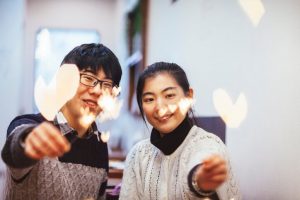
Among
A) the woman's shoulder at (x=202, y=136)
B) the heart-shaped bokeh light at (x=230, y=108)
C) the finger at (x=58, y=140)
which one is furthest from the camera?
the heart-shaped bokeh light at (x=230, y=108)

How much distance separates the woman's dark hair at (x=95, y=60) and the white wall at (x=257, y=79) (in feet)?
1.88

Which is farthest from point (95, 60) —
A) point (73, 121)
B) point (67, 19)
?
point (67, 19)

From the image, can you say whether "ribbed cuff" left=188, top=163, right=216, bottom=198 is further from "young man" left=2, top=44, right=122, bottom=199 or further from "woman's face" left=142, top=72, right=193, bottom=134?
"young man" left=2, top=44, right=122, bottom=199

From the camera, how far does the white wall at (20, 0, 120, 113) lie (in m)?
5.26

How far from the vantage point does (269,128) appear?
154 cm

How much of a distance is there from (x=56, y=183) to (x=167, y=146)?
0.40 metres

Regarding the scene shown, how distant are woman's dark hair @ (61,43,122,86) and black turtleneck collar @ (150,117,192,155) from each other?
308mm

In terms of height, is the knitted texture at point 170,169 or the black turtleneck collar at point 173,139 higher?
the black turtleneck collar at point 173,139

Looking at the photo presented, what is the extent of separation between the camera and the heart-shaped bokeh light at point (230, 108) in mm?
1746

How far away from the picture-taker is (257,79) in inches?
64.0

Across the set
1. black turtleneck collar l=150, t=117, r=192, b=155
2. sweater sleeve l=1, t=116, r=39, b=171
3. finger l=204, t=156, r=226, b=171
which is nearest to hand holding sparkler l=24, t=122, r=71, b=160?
sweater sleeve l=1, t=116, r=39, b=171

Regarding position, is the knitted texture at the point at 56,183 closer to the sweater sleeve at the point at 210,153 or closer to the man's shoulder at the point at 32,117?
the man's shoulder at the point at 32,117

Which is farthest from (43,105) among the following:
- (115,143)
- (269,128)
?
(115,143)

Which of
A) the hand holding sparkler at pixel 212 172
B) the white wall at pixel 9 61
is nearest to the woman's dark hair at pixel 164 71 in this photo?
the hand holding sparkler at pixel 212 172
